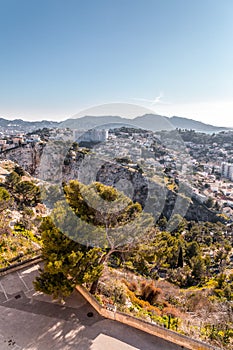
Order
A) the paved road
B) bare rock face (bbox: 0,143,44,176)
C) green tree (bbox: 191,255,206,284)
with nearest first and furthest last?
the paved road, green tree (bbox: 191,255,206,284), bare rock face (bbox: 0,143,44,176)

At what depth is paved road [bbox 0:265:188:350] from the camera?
137 inches

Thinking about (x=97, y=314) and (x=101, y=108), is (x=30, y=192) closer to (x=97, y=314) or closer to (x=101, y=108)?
(x=101, y=108)

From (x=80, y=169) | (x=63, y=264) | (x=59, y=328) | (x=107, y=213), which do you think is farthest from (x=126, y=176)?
(x=59, y=328)

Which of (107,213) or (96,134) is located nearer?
(107,213)

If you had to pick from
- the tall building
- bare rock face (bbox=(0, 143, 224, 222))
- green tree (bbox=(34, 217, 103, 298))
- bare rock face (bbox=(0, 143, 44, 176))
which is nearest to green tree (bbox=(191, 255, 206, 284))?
bare rock face (bbox=(0, 143, 224, 222))

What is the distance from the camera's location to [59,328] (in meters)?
3.76

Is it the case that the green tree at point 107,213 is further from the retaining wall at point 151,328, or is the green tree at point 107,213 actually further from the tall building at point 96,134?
the tall building at point 96,134

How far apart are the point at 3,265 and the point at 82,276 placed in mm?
2625

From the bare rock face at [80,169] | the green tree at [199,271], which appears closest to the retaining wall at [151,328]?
the green tree at [199,271]

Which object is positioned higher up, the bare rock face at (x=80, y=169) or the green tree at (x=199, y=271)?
the bare rock face at (x=80, y=169)

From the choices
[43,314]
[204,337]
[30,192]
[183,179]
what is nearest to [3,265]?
[43,314]

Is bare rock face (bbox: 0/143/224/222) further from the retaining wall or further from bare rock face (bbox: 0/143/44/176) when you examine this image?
the retaining wall

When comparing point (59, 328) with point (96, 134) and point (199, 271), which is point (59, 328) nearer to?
point (199, 271)

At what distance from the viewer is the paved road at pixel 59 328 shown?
3475mm
